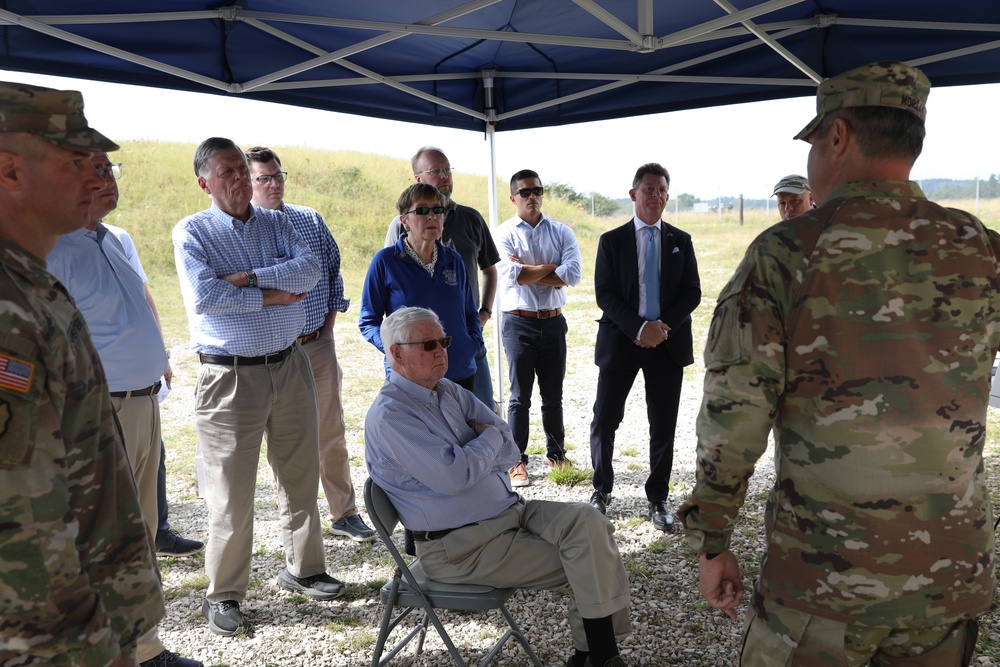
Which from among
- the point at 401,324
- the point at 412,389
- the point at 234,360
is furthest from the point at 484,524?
the point at 234,360

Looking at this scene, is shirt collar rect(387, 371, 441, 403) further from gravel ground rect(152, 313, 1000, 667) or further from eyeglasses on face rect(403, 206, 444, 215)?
eyeglasses on face rect(403, 206, 444, 215)

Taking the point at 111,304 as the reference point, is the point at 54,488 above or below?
below

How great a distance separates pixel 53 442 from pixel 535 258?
423cm

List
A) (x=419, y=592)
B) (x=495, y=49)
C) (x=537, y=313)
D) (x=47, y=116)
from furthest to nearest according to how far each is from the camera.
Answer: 1. (x=537, y=313)
2. (x=495, y=49)
3. (x=419, y=592)
4. (x=47, y=116)

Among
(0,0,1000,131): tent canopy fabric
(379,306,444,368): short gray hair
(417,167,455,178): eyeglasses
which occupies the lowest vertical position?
(379,306,444,368): short gray hair

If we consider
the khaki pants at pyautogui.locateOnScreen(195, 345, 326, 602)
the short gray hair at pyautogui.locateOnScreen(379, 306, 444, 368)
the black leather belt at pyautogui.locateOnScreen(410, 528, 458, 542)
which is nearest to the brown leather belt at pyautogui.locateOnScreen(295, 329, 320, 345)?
the khaki pants at pyautogui.locateOnScreen(195, 345, 326, 602)

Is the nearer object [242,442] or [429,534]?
[429,534]

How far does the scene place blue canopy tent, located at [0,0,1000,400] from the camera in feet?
11.3

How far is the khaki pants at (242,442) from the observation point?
314 centimetres

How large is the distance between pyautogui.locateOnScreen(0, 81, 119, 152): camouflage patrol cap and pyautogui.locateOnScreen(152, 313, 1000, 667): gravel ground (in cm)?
237

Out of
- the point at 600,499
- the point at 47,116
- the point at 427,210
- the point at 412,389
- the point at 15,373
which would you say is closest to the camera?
the point at 15,373

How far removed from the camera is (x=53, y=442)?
1.21 m

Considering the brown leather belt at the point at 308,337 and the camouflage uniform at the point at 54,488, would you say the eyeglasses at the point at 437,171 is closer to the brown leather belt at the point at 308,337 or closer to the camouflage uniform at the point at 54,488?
the brown leather belt at the point at 308,337

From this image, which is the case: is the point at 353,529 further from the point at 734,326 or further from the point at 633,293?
the point at 734,326
